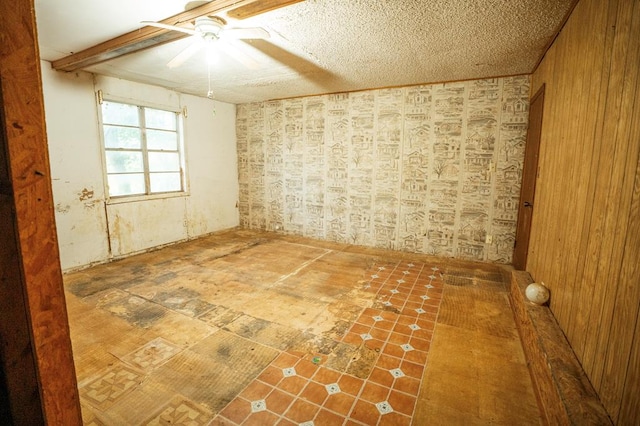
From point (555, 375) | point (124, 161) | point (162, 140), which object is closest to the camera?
point (555, 375)

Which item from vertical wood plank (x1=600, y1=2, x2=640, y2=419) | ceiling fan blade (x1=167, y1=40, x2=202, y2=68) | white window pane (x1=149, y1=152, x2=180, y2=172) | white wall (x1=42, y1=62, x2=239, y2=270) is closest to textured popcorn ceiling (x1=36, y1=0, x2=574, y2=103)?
ceiling fan blade (x1=167, y1=40, x2=202, y2=68)

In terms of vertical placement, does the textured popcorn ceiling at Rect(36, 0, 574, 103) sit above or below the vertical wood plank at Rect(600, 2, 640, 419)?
above

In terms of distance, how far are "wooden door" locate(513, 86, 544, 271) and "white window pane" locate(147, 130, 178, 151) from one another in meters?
5.82

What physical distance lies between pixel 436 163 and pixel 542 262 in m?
2.56

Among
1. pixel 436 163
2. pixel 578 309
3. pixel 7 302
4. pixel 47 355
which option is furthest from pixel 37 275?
pixel 436 163

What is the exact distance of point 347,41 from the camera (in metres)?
3.21

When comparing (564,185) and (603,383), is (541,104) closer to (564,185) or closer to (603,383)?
(564,185)

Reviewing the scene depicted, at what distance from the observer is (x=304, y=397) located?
6.67ft

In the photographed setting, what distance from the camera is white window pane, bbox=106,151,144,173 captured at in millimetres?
4718

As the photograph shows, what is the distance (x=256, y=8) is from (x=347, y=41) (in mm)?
1164

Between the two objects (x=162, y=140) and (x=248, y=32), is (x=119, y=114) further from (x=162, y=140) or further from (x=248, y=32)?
(x=248, y=32)

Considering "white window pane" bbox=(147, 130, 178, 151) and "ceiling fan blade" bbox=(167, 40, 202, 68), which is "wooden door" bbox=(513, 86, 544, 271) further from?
"white window pane" bbox=(147, 130, 178, 151)

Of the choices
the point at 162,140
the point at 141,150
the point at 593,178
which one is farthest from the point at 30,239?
the point at 162,140

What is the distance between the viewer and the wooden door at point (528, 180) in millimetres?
3561
